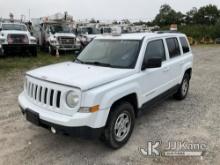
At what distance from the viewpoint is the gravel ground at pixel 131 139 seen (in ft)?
11.8

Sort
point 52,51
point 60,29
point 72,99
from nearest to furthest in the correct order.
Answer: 1. point 72,99
2. point 52,51
3. point 60,29

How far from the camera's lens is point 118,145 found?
12.5 ft

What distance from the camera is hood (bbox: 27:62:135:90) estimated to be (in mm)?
3324

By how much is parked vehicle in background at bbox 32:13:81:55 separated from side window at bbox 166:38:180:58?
1087cm

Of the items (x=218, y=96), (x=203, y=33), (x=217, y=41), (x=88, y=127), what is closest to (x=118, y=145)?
(x=88, y=127)

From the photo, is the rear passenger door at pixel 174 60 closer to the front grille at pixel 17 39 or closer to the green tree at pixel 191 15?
the front grille at pixel 17 39

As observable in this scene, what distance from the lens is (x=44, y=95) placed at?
11.7 feet

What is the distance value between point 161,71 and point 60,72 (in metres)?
2.06

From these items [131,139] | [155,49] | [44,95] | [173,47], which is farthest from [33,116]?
[173,47]

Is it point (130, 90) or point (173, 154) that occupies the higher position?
point (130, 90)

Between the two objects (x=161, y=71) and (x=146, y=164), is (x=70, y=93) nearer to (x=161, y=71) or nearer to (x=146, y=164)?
(x=146, y=164)

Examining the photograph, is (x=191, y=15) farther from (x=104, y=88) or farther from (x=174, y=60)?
(x=104, y=88)

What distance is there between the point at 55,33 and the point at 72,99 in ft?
45.6

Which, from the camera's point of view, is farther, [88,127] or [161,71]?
[161,71]
